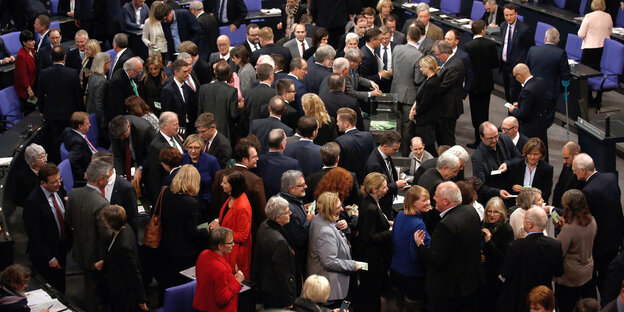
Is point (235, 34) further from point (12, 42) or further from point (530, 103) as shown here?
point (530, 103)

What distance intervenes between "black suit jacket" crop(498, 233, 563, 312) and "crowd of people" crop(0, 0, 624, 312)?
11 mm

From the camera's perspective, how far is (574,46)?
1220 cm

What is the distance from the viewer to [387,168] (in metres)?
7.11

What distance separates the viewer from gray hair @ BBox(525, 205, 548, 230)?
234 inches

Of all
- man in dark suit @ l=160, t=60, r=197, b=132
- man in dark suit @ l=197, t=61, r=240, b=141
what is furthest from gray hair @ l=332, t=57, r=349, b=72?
man in dark suit @ l=160, t=60, r=197, b=132

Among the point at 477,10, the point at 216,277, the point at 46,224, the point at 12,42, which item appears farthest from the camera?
the point at 477,10

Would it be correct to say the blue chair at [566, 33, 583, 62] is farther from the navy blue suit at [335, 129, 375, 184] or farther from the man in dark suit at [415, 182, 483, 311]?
the man in dark suit at [415, 182, 483, 311]

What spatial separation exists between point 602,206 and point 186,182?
11.7 ft

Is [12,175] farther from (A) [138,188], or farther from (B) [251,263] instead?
(B) [251,263]

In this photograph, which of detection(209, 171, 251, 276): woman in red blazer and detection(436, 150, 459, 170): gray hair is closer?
detection(209, 171, 251, 276): woman in red blazer

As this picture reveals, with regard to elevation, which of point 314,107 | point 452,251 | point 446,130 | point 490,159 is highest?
point 314,107

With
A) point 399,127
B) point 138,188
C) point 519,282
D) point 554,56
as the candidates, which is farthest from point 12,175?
point 554,56

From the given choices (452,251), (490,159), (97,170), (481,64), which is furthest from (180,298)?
(481,64)

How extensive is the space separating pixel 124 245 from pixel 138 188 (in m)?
1.42
